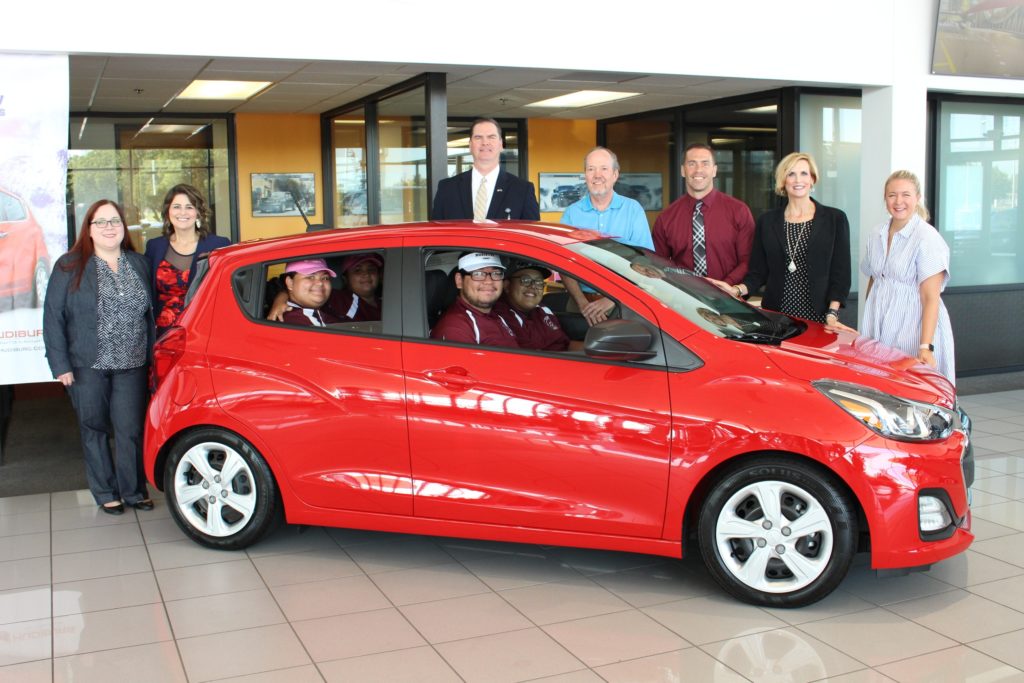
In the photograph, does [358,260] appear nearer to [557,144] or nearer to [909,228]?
[909,228]

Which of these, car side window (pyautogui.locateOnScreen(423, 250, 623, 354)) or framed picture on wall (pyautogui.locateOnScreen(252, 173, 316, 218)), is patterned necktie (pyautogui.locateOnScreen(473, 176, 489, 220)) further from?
framed picture on wall (pyautogui.locateOnScreen(252, 173, 316, 218))

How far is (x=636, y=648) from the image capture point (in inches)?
147

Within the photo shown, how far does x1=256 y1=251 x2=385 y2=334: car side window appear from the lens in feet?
15.5

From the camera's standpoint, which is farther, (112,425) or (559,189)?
(559,189)

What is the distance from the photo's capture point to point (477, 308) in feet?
15.3

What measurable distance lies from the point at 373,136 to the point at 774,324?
573 centimetres

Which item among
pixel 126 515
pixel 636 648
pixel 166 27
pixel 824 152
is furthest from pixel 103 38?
pixel 824 152

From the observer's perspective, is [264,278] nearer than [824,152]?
Yes

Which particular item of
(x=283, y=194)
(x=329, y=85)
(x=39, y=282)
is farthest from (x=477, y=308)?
(x=283, y=194)

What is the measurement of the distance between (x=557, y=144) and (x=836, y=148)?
417 cm

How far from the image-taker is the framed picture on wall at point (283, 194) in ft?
37.1

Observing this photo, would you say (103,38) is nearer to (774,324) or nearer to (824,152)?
(774,324)

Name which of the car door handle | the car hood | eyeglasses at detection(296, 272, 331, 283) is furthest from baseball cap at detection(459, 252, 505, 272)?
the car hood

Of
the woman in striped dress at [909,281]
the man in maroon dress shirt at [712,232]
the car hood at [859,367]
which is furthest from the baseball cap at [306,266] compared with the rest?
the woman in striped dress at [909,281]
